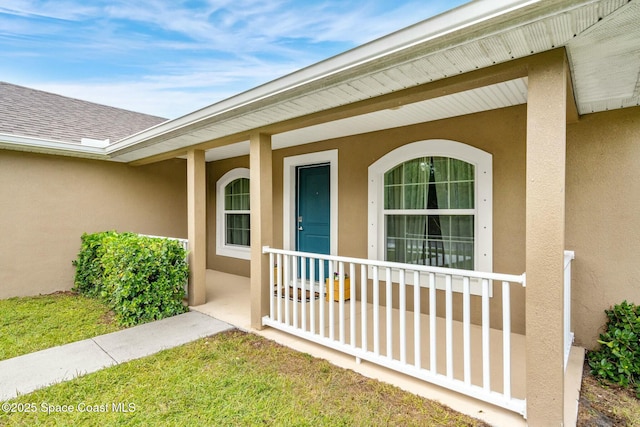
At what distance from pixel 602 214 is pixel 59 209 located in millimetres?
7580

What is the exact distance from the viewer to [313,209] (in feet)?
17.9

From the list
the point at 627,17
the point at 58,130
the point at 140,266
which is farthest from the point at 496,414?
the point at 58,130

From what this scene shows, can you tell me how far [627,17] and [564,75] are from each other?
36 cm

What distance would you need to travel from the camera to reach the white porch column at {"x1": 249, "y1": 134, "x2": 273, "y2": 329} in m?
3.78

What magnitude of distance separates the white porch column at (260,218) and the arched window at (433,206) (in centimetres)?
150

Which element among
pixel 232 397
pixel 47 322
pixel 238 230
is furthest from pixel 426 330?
pixel 47 322

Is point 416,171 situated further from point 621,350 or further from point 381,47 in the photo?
point 621,350

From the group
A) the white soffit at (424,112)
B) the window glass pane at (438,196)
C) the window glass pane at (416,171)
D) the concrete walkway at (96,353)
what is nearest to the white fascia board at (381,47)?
the white soffit at (424,112)

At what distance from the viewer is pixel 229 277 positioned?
21.5 feet

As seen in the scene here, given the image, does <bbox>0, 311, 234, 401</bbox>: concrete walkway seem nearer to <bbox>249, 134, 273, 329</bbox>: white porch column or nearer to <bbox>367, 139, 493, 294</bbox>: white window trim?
<bbox>249, 134, 273, 329</bbox>: white porch column

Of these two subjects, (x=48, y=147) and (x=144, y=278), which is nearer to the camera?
(x=144, y=278)

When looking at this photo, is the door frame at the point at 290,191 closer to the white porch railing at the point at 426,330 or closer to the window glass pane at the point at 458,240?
the white porch railing at the point at 426,330

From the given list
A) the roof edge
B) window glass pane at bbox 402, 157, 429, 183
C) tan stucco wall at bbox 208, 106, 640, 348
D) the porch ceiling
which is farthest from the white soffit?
the roof edge

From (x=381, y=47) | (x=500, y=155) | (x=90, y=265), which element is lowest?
(x=90, y=265)
